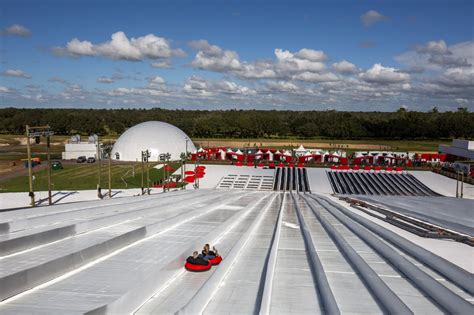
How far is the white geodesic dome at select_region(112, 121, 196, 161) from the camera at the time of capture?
73.3m

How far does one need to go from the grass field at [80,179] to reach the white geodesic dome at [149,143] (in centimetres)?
1075

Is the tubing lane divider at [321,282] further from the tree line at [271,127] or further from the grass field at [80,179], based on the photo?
the tree line at [271,127]

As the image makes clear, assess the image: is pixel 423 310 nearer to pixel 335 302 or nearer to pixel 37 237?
pixel 335 302

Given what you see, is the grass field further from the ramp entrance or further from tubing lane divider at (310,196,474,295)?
tubing lane divider at (310,196,474,295)

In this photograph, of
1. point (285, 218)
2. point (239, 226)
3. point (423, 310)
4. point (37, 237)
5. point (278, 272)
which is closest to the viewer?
point (423, 310)

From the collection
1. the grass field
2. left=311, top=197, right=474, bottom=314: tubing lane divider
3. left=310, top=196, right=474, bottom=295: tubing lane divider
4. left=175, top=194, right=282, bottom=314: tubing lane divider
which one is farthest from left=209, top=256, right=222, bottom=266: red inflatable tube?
the grass field

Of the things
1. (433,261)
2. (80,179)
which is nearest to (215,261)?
(433,261)


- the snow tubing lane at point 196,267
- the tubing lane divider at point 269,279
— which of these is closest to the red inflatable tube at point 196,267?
the snow tubing lane at point 196,267

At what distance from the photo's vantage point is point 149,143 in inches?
2913

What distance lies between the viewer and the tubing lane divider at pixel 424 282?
791cm

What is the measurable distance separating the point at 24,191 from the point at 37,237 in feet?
111

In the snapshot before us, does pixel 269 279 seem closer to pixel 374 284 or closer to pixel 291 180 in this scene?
pixel 374 284

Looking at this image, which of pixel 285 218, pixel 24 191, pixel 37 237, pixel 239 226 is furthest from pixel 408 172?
pixel 37 237

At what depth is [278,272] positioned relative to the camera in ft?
34.0
